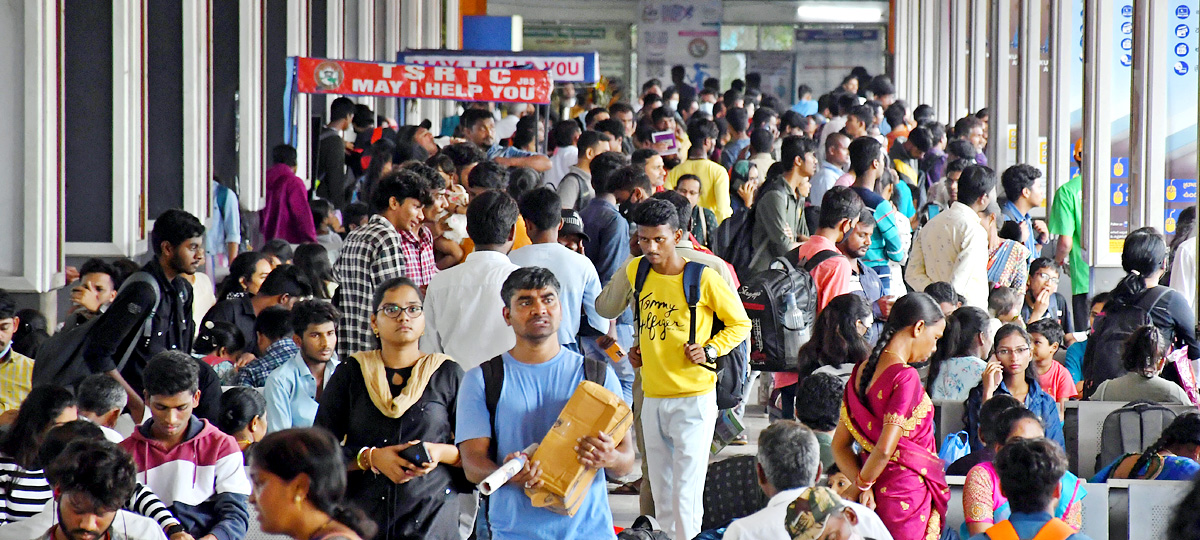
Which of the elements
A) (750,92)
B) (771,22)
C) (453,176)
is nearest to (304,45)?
(750,92)

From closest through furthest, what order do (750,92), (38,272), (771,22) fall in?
(38,272) → (750,92) → (771,22)

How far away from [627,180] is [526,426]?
3.53 meters

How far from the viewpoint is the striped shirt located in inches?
218

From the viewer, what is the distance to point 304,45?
1530 centimetres

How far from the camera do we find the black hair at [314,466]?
9.23ft

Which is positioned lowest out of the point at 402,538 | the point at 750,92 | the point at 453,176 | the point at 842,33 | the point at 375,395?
the point at 402,538

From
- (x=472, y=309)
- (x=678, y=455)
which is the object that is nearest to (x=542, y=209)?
(x=472, y=309)

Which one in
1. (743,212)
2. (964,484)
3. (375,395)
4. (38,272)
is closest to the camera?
(375,395)

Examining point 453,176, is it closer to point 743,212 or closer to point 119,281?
point 743,212

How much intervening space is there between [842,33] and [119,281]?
2718 centimetres

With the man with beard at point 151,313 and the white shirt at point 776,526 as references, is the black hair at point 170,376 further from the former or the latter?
the white shirt at point 776,526

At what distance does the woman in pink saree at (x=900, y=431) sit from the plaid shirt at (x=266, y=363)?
7.23 feet

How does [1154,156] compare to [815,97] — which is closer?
[1154,156]

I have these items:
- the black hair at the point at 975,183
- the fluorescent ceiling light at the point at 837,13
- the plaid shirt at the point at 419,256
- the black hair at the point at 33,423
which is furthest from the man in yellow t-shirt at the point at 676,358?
A: the fluorescent ceiling light at the point at 837,13
